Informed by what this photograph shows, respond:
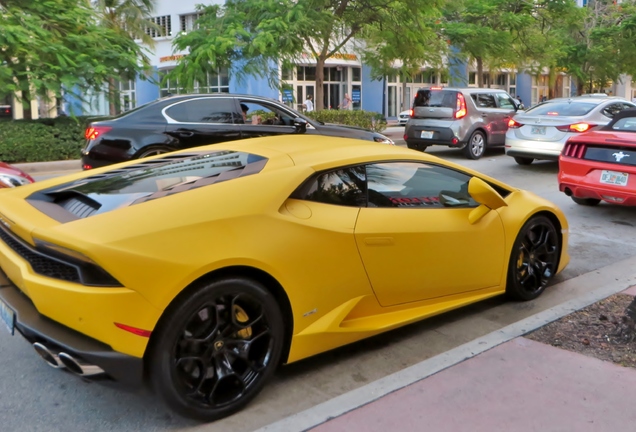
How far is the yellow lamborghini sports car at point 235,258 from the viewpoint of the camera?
3.09m

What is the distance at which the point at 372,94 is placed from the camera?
39.5 m

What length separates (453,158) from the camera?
51.0ft

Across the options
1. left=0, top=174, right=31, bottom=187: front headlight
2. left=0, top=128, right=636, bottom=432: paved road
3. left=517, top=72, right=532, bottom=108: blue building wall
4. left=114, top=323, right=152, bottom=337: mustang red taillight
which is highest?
left=517, top=72, right=532, bottom=108: blue building wall

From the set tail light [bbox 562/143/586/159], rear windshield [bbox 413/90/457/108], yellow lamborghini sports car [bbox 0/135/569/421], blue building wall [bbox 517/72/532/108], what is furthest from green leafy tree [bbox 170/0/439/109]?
blue building wall [bbox 517/72/532/108]

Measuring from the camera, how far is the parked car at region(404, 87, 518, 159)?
15016 millimetres

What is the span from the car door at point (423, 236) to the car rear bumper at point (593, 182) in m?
3.66

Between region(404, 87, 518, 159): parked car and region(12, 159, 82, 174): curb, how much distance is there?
306 inches

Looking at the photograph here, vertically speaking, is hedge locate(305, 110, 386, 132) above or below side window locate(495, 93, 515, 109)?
below

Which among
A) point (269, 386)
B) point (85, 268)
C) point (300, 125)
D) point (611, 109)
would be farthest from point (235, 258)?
point (611, 109)

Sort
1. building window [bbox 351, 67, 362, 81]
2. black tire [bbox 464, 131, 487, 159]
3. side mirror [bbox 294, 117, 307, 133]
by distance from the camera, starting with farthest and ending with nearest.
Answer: building window [bbox 351, 67, 362, 81]
black tire [bbox 464, 131, 487, 159]
side mirror [bbox 294, 117, 307, 133]

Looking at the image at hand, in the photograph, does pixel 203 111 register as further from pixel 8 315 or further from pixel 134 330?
pixel 134 330

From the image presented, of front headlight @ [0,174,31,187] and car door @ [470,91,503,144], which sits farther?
car door @ [470,91,503,144]

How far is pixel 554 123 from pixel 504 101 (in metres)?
3.97

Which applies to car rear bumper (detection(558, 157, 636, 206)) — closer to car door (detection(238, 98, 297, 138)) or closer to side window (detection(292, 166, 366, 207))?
car door (detection(238, 98, 297, 138))
